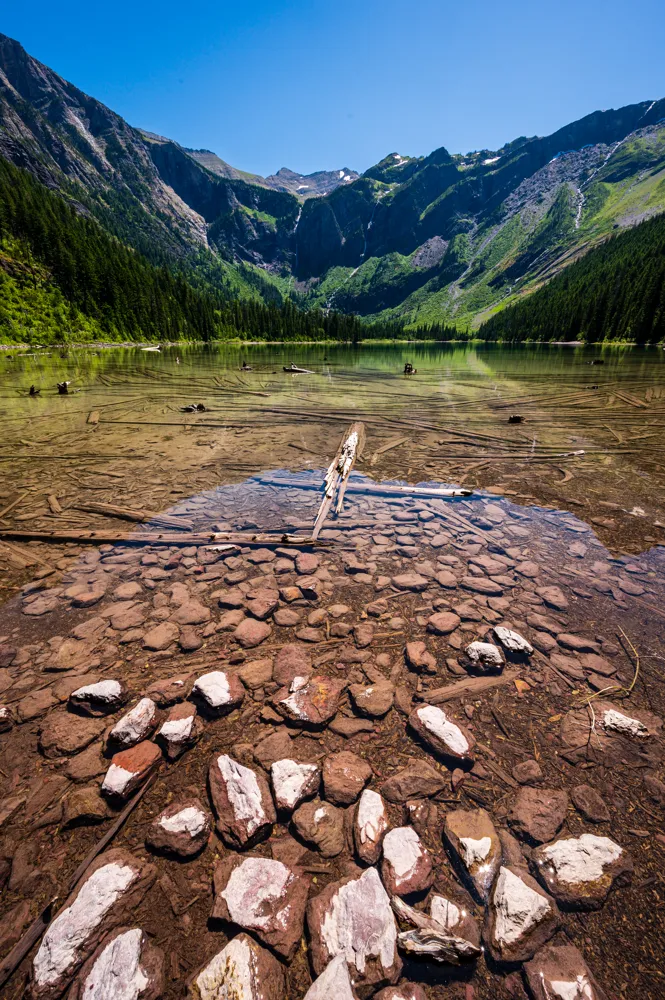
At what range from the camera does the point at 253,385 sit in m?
27.1

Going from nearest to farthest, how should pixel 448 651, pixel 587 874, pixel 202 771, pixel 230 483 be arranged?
pixel 587 874, pixel 202 771, pixel 448 651, pixel 230 483

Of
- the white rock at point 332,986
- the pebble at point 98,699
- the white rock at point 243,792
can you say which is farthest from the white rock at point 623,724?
the pebble at point 98,699

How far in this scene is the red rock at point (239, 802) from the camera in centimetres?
275

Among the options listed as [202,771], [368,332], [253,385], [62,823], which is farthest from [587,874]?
[368,332]

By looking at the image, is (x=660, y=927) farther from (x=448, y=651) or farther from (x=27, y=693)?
(x=27, y=693)

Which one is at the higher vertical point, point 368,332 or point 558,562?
point 368,332

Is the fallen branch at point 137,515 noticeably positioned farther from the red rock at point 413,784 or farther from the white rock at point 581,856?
the white rock at point 581,856

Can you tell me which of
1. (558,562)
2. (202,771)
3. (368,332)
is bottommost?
(202,771)

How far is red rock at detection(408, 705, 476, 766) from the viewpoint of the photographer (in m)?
3.35

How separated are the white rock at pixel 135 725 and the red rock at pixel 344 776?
169 cm

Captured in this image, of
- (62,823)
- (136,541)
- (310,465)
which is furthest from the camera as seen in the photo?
(310,465)

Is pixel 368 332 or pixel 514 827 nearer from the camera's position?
pixel 514 827

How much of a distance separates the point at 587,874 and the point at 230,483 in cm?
869

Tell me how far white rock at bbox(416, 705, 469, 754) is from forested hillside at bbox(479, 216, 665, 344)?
108472 millimetres
